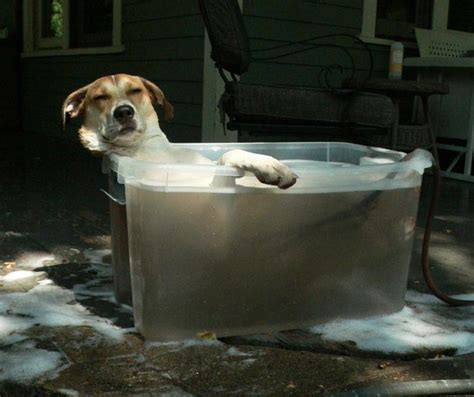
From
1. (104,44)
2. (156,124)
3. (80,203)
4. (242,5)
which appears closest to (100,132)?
(156,124)

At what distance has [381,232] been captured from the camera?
6.52 ft

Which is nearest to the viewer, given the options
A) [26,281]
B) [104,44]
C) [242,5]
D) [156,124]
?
[156,124]

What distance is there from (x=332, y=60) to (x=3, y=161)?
3.02 m

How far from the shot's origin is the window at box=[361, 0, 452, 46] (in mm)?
5781

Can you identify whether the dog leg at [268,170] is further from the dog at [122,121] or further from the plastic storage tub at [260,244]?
the dog at [122,121]

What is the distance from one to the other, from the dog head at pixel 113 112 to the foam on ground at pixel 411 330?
2.70 ft

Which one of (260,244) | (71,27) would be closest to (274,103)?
(260,244)

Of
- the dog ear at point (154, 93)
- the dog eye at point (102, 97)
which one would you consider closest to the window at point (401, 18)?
the dog ear at point (154, 93)

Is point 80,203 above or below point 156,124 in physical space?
below

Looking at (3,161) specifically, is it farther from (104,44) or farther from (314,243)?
(314,243)

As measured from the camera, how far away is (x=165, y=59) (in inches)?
229

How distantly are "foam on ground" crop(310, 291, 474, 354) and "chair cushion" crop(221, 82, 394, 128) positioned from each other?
1674mm

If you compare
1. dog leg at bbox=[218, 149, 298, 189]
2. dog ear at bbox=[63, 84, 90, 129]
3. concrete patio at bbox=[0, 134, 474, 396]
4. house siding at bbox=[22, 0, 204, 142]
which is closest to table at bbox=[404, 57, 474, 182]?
house siding at bbox=[22, 0, 204, 142]

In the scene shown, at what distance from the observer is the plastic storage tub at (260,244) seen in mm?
1749
